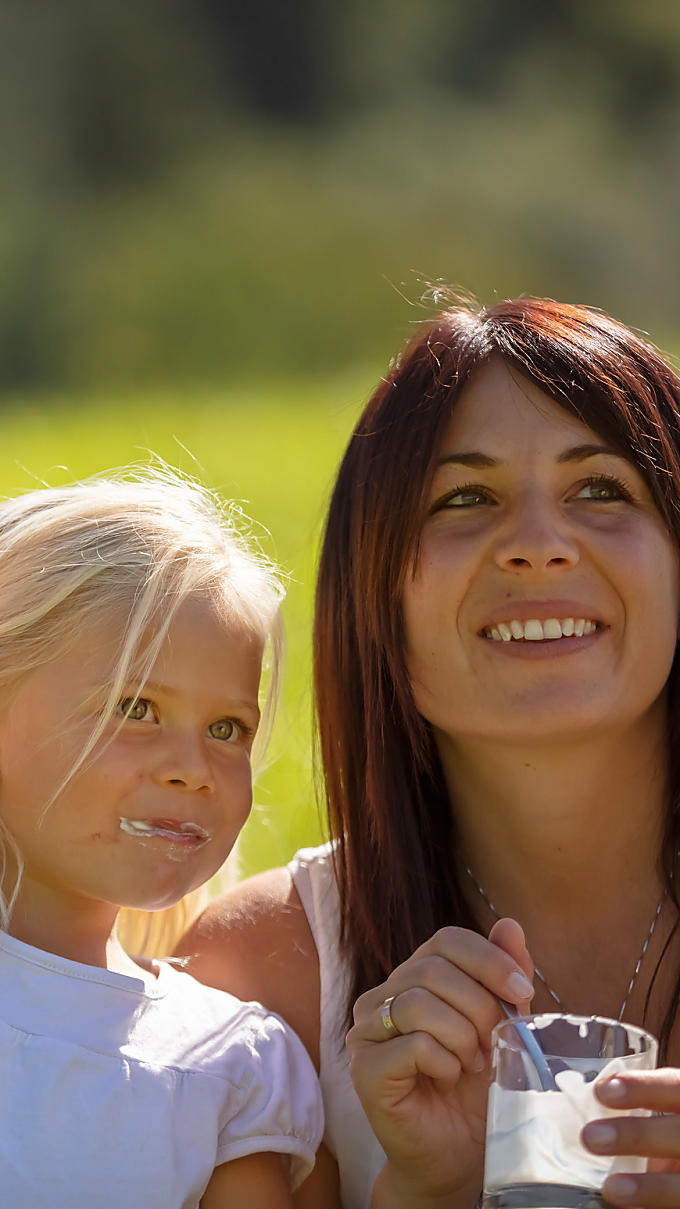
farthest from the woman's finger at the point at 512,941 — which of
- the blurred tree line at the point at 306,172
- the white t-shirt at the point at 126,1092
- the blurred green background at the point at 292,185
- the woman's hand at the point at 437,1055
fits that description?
the blurred tree line at the point at 306,172

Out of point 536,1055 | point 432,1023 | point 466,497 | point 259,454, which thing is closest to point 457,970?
point 432,1023

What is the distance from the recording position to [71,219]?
19500 mm

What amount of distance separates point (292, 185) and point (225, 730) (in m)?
19.0

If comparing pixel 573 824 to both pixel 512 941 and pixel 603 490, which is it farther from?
pixel 512 941

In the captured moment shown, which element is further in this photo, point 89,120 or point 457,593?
point 89,120

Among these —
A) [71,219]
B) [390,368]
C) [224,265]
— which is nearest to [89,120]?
[71,219]

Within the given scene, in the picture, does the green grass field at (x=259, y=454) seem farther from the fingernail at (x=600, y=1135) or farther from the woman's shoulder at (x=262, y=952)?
the fingernail at (x=600, y=1135)

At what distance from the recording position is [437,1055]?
172cm

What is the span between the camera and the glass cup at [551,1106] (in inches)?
56.1

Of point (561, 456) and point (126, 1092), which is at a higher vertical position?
point (561, 456)

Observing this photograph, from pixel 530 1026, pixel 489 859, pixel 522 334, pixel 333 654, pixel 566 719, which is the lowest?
pixel 530 1026

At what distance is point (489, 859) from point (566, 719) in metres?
0.43

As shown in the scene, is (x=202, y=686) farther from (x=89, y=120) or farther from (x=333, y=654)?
(x=89, y=120)

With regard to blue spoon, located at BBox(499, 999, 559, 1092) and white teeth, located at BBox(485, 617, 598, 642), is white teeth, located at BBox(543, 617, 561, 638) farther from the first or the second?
blue spoon, located at BBox(499, 999, 559, 1092)
